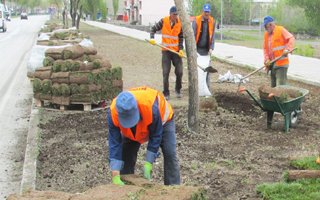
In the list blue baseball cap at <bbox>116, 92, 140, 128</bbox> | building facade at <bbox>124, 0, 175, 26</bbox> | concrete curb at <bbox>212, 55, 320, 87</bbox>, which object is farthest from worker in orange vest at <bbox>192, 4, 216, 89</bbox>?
building facade at <bbox>124, 0, 175, 26</bbox>

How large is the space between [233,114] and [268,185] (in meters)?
3.57

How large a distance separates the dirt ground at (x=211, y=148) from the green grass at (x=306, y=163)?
0.40 feet

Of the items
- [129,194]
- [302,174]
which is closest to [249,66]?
[302,174]

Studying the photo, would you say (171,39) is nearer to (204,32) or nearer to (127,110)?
(204,32)

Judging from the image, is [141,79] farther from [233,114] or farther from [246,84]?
[233,114]

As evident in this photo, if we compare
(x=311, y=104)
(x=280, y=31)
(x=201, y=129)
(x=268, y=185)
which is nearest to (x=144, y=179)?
(x=268, y=185)

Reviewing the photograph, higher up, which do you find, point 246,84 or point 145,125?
point 145,125

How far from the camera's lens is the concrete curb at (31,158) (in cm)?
545

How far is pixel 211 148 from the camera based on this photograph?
644 cm

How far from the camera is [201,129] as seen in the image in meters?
7.34

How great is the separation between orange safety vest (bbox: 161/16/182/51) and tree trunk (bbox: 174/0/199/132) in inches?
99.8

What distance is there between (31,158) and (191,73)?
8.22 feet

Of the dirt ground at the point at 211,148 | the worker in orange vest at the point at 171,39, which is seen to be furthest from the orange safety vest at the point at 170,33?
the dirt ground at the point at 211,148

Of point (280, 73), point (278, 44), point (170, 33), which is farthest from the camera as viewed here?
point (170, 33)
